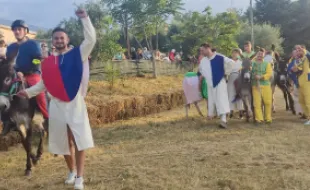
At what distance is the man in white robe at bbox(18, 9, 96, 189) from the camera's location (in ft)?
15.5

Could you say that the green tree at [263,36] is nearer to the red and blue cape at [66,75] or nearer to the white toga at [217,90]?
the white toga at [217,90]

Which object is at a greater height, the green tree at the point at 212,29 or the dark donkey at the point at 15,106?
the green tree at the point at 212,29

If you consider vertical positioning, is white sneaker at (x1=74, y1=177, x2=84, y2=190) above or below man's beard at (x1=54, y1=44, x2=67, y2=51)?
below

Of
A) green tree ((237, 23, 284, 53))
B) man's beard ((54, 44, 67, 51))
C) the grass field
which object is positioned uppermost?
green tree ((237, 23, 284, 53))

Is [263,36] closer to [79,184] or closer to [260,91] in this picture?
[260,91]

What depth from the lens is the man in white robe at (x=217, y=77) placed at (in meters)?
8.97

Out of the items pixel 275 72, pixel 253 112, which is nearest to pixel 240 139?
pixel 253 112

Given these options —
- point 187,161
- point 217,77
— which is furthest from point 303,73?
point 187,161

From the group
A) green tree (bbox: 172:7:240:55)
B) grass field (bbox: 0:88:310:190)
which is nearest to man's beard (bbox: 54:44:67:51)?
grass field (bbox: 0:88:310:190)

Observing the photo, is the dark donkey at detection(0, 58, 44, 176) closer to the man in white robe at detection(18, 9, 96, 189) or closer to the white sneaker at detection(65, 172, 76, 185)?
the white sneaker at detection(65, 172, 76, 185)

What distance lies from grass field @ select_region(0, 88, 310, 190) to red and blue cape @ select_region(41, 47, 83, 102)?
1.26 m

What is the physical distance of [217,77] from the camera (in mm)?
9000

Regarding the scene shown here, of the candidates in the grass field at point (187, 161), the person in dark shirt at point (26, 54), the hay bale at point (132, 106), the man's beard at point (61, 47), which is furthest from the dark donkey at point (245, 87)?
the man's beard at point (61, 47)

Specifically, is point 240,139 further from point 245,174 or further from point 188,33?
point 188,33
